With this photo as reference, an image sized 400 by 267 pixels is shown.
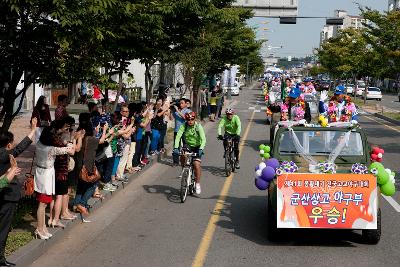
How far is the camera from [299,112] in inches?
760

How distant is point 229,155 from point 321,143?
5.73 meters

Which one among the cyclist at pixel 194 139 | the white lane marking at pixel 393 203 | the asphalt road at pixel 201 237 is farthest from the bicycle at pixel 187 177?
the white lane marking at pixel 393 203

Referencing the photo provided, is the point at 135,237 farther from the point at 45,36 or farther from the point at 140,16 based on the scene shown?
the point at 140,16

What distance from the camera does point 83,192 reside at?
35.4 feet

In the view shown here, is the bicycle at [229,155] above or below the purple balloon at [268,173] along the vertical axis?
below

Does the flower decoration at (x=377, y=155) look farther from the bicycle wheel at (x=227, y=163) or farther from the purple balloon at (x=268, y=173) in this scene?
the bicycle wheel at (x=227, y=163)

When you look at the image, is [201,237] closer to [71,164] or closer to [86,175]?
[86,175]

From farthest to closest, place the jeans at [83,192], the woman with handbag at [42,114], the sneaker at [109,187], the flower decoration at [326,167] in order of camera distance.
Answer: the woman with handbag at [42,114] < the sneaker at [109,187] < the jeans at [83,192] < the flower decoration at [326,167]

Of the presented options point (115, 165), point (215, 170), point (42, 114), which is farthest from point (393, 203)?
point (42, 114)

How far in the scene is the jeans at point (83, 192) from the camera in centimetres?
1073

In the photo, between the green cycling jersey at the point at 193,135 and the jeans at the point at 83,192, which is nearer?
the jeans at the point at 83,192

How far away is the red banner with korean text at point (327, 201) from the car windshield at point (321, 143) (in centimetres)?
128

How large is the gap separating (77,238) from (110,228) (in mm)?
823

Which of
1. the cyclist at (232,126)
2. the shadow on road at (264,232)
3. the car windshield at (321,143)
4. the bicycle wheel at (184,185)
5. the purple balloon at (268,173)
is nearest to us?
the purple balloon at (268,173)
